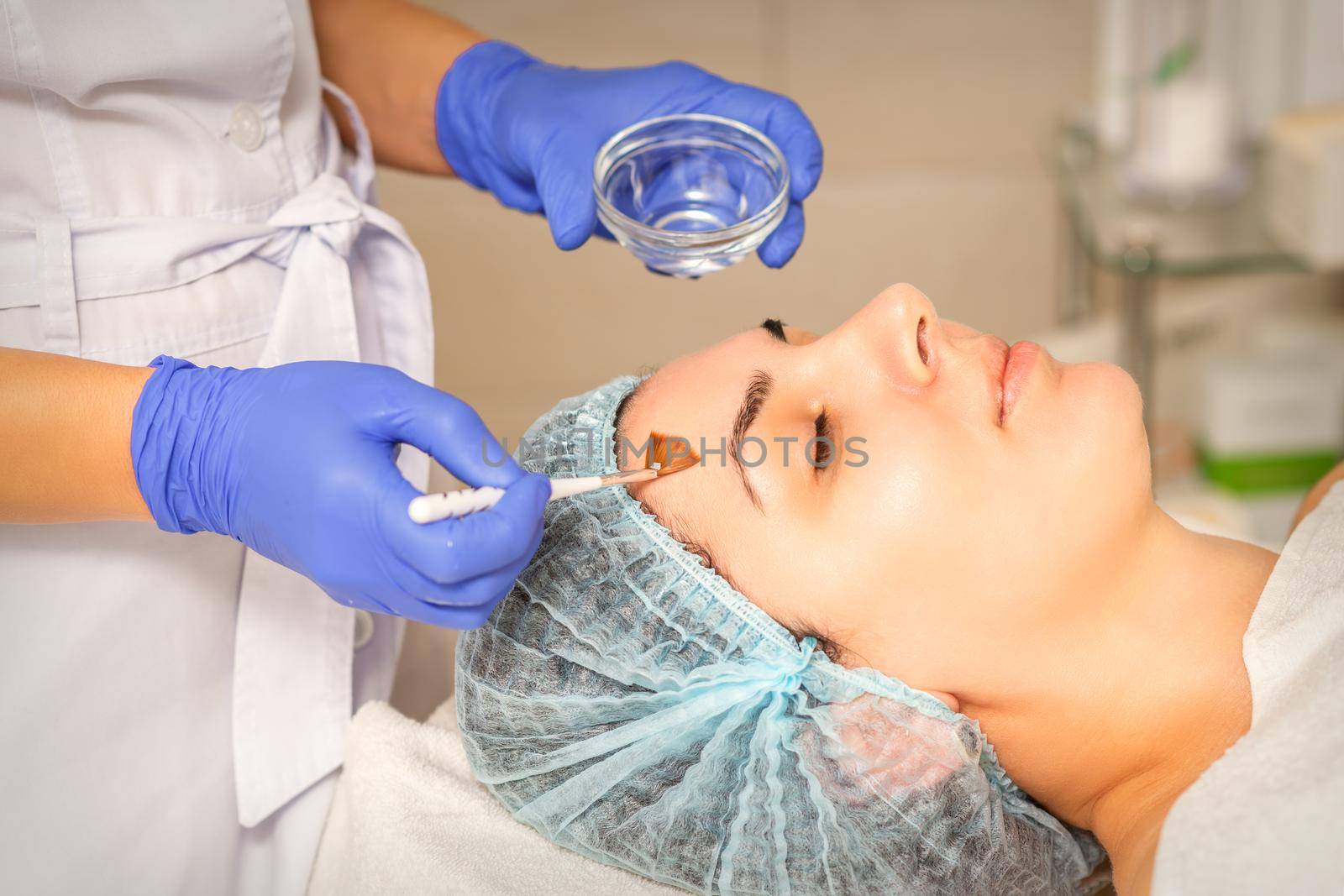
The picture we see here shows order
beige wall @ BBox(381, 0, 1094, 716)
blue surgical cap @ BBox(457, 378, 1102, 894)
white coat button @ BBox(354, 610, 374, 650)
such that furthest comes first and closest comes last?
beige wall @ BBox(381, 0, 1094, 716), white coat button @ BBox(354, 610, 374, 650), blue surgical cap @ BBox(457, 378, 1102, 894)

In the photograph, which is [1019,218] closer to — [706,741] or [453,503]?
[706,741]

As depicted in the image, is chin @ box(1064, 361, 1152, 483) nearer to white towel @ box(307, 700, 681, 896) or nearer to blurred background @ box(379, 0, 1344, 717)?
white towel @ box(307, 700, 681, 896)

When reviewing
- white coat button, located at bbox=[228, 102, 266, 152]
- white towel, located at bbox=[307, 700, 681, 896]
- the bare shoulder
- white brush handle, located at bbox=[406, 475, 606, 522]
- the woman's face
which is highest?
white coat button, located at bbox=[228, 102, 266, 152]

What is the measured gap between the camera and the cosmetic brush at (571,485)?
0.87 metres

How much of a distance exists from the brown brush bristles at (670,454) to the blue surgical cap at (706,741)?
0.15 ft

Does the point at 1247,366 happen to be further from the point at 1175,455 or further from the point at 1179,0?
the point at 1179,0

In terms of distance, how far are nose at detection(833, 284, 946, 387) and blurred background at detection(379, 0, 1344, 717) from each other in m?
1.10

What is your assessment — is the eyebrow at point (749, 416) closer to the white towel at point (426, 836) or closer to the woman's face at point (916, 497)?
the woman's face at point (916, 497)

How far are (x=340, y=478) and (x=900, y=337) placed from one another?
1.75 ft

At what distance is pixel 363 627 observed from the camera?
1315 mm

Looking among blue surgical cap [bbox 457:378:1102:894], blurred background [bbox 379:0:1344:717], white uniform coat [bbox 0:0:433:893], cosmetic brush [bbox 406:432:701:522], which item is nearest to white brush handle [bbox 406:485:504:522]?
cosmetic brush [bbox 406:432:701:522]

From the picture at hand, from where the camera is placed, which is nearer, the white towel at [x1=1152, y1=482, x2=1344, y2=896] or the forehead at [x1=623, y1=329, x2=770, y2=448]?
the white towel at [x1=1152, y1=482, x2=1344, y2=896]

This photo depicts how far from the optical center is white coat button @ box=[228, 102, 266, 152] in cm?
118

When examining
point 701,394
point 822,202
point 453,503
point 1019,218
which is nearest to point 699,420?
point 701,394
